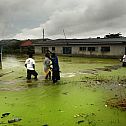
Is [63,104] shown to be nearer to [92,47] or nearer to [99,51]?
[99,51]

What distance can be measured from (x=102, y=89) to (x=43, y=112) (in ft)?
15.2

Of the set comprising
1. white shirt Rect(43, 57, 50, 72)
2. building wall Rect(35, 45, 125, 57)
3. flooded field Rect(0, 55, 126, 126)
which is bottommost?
flooded field Rect(0, 55, 126, 126)

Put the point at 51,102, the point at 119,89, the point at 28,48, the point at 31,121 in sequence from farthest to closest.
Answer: the point at 28,48 < the point at 119,89 < the point at 51,102 < the point at 31,121

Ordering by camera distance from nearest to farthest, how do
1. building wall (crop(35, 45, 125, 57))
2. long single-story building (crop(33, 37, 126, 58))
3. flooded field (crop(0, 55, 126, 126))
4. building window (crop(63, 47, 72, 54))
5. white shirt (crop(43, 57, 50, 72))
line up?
1. flooded field (crop(0, 55, 126, 126))
2. white shirt (crop(43, 57, 50, 72))
3. building wall (crop(35, 45, 125, 57))
4. long single-story building (crop(33, 37, 126, 58))
5. building window (crop(63, 47, 72, 54))

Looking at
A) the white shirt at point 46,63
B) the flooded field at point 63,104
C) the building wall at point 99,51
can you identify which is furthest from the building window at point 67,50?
the flooded field at point 63,104

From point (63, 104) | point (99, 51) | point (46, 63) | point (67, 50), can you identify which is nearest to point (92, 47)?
point (99, 51)

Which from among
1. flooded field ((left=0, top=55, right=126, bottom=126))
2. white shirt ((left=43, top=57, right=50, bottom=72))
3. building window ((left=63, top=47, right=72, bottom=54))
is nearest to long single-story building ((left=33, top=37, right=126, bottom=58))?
building window ((left=63, top=47, right=72, bottom=54))

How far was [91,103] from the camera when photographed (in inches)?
375

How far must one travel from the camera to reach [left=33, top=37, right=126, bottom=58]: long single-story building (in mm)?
35903

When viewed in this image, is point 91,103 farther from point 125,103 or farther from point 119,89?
point 119,89

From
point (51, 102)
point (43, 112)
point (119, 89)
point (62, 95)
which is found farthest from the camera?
point (119, 89)

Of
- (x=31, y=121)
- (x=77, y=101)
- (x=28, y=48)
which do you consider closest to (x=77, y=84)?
(x=77, y=101)

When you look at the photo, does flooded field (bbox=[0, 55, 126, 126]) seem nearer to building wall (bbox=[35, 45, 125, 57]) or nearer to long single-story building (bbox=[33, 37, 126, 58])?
building wall (bbox=[35, 45, 125, 57])

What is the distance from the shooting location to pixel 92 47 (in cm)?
3919
